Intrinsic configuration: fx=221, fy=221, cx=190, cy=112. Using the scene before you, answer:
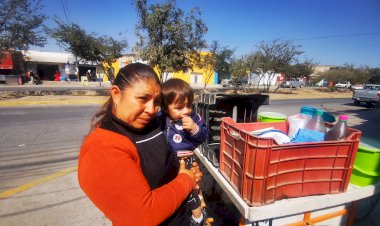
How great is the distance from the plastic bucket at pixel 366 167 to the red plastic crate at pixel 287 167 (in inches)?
8.3

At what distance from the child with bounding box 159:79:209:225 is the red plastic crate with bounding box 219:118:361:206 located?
40 cm

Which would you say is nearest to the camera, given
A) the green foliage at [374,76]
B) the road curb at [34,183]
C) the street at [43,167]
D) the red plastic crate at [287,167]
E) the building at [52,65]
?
the red plastic crate at [287,167]

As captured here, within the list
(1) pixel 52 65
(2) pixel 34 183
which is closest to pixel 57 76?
(1) pixel 52 65

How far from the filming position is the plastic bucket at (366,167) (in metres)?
1.71

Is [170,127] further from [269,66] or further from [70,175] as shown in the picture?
[269,66]

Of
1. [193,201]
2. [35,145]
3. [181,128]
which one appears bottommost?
[35,145]

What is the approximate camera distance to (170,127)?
204 centimetres

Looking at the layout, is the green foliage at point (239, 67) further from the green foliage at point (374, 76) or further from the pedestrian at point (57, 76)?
the green foliage at point (374, 76)

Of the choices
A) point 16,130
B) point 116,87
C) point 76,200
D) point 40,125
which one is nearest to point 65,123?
point 40,125

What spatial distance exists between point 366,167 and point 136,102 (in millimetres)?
1850

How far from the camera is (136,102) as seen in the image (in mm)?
1159

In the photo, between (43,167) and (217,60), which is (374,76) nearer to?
(217,60)

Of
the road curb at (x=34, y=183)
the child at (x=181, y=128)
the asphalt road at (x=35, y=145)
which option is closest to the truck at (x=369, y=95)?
the asphalt road at (x=35, y=145)

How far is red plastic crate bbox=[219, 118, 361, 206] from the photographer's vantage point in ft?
4.67
